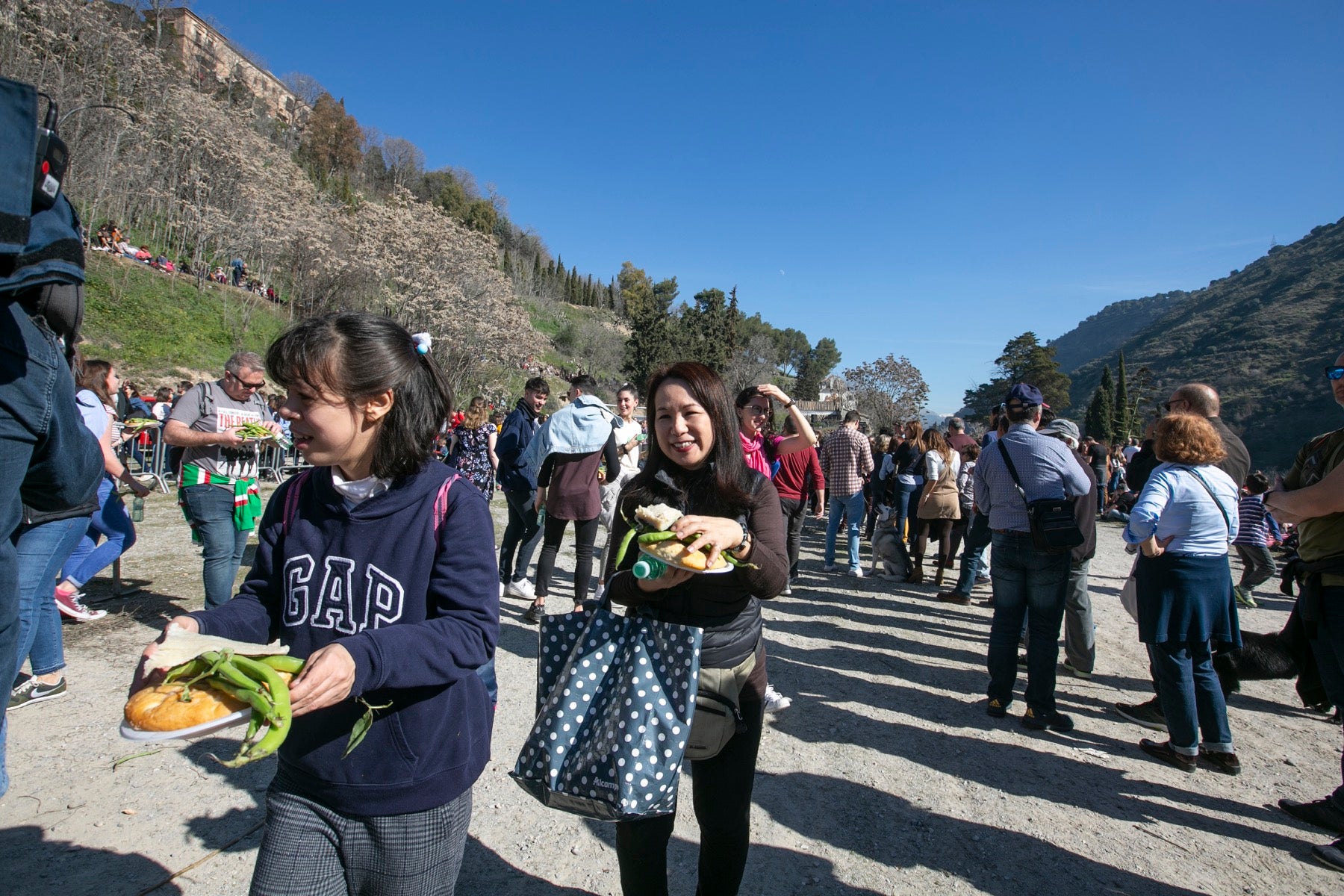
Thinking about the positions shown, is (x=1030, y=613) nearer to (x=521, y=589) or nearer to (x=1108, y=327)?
(x=521, y=589)

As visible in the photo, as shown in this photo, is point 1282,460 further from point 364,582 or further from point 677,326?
point 364,582

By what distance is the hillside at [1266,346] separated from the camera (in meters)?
53.5

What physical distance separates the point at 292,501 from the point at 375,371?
1.53 feet

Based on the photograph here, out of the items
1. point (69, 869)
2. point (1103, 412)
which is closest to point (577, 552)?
point (69, 869)

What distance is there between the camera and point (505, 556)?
6430mm

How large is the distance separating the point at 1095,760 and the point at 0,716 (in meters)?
4.97

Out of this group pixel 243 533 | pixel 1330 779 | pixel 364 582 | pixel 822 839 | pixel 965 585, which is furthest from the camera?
pixel 965 585

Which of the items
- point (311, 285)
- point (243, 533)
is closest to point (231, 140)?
point (311, 285)

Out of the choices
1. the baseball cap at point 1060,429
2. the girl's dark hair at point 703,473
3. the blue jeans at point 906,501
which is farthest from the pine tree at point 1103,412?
the girl's dark hair at point 703,473

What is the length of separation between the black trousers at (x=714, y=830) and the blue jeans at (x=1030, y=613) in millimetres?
2875

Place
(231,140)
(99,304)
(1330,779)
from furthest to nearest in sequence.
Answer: (231,140) < (99,304) < (1330,779)

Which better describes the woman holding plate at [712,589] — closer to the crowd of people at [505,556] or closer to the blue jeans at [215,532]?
the crowd of people at [505,556]

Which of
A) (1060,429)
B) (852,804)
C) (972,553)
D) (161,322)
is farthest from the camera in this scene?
(161,322)

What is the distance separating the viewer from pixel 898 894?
264 centimetres
